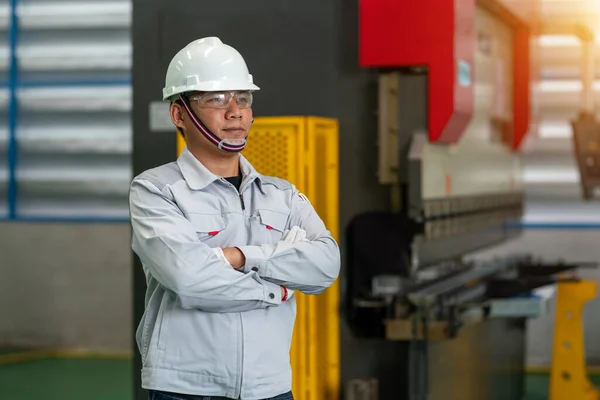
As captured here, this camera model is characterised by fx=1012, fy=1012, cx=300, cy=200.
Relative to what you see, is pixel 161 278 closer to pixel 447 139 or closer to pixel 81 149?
pixel 447 139

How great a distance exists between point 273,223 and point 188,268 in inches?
11.6

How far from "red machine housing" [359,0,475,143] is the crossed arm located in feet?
4.95

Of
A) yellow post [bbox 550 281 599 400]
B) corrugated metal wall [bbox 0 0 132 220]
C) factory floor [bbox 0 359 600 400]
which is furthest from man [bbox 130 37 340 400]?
corrugated metal wall [bbox 0 0 132 220]

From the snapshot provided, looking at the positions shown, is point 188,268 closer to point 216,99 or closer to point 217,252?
point 217,252

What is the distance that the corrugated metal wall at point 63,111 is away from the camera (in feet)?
24.9

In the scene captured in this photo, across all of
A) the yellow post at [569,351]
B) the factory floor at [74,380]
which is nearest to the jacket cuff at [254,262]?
the yellow post at [569,351]

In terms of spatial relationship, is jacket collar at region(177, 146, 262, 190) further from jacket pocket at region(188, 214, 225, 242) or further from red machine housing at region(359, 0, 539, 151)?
red machine housing at region(359, 0, 539, 151)

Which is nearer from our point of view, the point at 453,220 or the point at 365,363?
the point at 365,363

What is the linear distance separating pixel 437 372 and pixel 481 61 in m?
1.49

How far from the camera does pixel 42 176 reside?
7.72m

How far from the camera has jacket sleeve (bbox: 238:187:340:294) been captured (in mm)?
2375

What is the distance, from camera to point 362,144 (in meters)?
3.92

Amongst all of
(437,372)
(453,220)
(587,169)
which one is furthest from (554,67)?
(437,372)

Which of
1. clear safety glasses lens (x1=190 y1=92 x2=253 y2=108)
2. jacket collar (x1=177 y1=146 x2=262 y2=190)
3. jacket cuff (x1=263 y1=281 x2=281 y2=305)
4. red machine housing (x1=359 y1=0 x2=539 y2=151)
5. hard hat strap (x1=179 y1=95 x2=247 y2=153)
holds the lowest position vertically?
jacket cuff (x1=263 y1=281 x2=281 y2=305)
